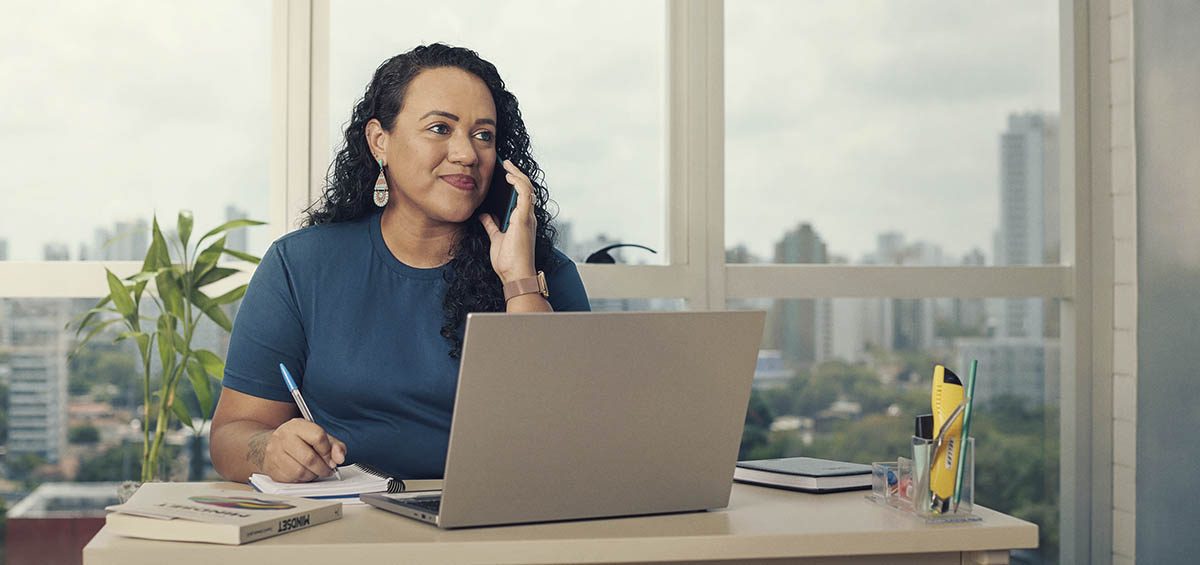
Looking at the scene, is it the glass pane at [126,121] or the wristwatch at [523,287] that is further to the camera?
the glass pane at [126,121]

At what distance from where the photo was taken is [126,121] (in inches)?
115

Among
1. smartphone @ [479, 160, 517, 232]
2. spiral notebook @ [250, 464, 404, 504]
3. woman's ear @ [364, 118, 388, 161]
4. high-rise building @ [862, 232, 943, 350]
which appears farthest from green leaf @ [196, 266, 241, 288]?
high-rise building @ [862, 232, 943, 350]

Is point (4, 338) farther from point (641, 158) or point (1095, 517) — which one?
point (1095, 517)

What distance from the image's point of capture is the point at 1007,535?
1.35 metres

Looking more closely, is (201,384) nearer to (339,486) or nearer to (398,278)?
(398,278)

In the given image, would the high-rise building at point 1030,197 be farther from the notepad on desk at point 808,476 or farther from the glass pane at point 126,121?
the glass pane at point 126,121

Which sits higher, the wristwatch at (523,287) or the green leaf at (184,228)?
the green leaf at (184,228)

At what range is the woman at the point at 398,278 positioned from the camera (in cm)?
201

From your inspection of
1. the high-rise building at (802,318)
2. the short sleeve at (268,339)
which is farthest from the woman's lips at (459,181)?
the high-rise building at (802,318)

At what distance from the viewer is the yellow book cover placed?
1216mm

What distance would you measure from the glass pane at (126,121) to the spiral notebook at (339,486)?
5.01ft

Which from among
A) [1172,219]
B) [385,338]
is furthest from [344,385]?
[1172,219]

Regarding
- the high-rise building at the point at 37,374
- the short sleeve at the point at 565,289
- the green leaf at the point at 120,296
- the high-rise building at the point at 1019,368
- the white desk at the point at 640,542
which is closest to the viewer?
the white desk at the point at 640,542

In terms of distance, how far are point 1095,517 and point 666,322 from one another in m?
2.56
